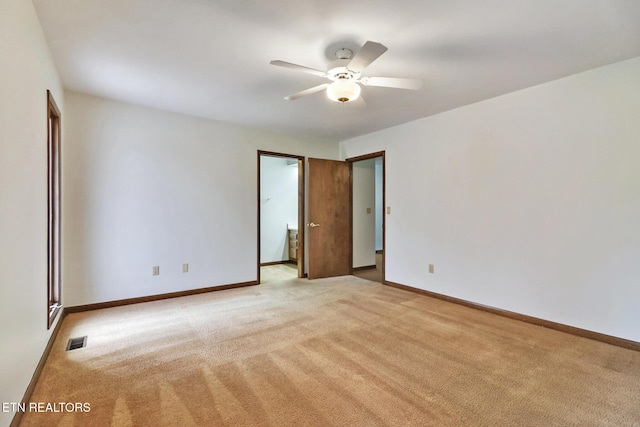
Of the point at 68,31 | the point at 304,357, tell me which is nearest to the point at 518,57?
the point at 304,357

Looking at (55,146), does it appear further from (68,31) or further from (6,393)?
(6,393)

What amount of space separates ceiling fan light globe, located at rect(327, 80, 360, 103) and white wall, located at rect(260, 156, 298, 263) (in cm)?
408

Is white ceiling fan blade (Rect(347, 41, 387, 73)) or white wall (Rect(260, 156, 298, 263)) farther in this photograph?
white wall (Rect(260, 156, 298, 263))

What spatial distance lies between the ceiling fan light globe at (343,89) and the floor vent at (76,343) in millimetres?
2981

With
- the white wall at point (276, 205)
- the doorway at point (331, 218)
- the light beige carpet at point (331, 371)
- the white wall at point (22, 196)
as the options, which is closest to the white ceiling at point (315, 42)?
the white wall at point (22, 196)

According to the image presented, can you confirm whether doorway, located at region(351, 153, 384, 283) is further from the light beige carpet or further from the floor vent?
the floor vent

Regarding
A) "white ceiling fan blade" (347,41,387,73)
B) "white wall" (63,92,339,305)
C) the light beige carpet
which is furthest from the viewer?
"white wall" (63,92,339,305)

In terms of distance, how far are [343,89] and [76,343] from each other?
3115 millimetres

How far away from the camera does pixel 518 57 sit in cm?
246

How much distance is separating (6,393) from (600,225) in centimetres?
432

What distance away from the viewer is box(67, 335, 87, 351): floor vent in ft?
8.25

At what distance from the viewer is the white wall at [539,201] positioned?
259cm

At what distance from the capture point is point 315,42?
88.0 inches

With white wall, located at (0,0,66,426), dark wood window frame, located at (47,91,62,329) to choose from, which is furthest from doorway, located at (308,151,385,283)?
white wall, located at (0,0,66,426)
